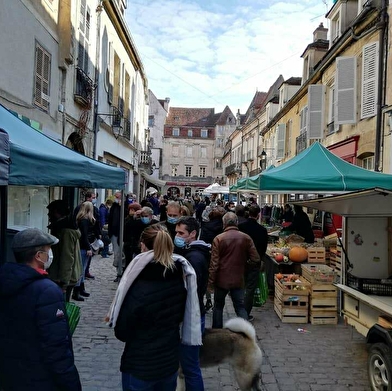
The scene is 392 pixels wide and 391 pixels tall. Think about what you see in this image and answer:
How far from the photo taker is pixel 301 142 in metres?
19.5

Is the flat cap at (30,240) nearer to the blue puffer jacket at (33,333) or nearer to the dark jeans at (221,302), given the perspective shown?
the blue puffer jacket at (33,333)

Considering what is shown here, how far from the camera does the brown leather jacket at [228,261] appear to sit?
18.2 feet

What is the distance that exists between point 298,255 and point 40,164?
5613 millimetres

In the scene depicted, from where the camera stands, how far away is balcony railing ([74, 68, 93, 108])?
1238 centimetres

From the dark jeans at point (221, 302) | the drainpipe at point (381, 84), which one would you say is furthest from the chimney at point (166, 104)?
the dark jeans at point (221, 302)

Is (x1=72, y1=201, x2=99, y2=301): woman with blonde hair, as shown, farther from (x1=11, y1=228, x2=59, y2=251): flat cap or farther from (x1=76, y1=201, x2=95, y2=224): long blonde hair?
(x1=11, y1=228, x2=59, y2=251): flat cap

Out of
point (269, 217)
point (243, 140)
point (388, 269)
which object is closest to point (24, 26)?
point (388, 269)

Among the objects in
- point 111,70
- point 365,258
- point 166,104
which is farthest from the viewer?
point 166,104

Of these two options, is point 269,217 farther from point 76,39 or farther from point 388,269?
point 388,269

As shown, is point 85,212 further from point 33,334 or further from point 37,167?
point 33,334

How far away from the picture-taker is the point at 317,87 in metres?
16.4

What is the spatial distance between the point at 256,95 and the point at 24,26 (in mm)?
45393

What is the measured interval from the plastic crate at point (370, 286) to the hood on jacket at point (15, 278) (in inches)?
176

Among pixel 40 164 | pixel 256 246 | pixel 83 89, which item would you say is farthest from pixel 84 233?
pixel 83 89
